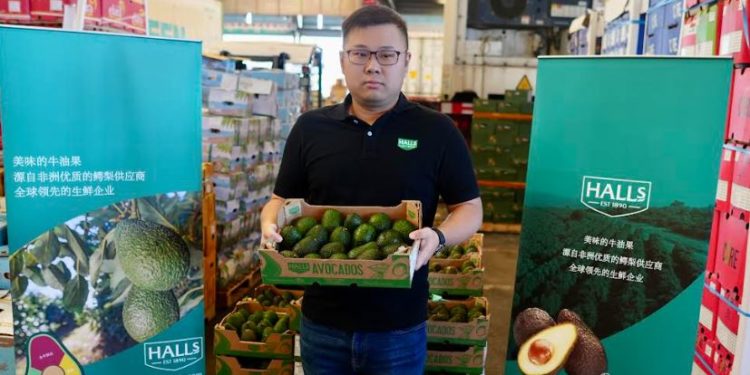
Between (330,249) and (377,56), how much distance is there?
1.83 ft

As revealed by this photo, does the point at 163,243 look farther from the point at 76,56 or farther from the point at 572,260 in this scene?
the point at 572,260

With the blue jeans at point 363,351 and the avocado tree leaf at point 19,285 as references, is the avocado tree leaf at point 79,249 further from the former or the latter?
the blue jeans at point 363,351

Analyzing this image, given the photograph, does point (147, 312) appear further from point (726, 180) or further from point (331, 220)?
point (726, 180)

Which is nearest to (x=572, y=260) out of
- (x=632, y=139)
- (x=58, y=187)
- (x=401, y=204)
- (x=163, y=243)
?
(x=632, y=139)

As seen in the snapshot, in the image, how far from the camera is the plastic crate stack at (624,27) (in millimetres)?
4523

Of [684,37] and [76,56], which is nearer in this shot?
[76,56]

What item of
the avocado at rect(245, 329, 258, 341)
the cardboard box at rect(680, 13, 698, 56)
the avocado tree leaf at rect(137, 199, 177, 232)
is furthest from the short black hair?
the cardboard box at rect(680, 13, 698, 56)

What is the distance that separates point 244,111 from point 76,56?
2738 mm

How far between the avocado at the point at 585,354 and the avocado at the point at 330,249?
3.85 feet

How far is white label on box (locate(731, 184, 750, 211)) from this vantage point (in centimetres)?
295

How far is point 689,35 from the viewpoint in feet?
11.5

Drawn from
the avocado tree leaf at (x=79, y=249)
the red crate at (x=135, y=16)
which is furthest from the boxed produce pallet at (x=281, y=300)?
the red crate at (x=135, y=16)

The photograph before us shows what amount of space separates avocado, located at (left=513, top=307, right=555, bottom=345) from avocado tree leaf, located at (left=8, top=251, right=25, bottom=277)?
1.86 meters

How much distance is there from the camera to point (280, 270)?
63.3 inches
